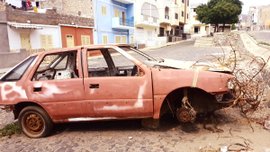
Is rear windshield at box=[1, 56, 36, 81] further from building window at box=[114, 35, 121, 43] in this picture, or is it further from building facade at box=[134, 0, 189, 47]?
building facade at box=[134, 0, 189, 47]

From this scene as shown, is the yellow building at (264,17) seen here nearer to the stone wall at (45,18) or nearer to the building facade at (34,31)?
the stone wall at (45,18)

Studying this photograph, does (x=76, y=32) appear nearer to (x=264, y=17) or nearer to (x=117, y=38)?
(x=117, y=38)

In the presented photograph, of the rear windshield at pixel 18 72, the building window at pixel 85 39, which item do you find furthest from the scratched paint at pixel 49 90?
the building window at pixel 85 39

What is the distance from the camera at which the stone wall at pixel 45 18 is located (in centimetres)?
1841

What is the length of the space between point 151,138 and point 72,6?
24732 mm

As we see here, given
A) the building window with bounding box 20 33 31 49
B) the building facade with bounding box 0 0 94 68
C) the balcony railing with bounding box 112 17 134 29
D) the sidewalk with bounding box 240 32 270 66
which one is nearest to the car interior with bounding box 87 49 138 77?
the sidewalk with bounding box 240 32 270 66

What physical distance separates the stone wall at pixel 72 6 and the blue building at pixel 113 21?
2.79ft

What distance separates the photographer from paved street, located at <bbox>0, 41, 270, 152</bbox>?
398 centimetres

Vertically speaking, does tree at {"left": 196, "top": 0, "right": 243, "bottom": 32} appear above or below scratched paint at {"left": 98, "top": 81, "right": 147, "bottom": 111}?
above

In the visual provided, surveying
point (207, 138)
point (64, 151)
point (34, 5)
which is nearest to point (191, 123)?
point (207, 138)

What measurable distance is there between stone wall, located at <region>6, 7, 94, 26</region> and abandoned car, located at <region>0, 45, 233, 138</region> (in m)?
15.8

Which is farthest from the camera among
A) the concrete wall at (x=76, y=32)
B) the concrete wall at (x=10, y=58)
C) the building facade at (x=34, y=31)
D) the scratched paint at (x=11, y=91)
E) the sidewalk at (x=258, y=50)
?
the concrete wall at (x=76, y=32)

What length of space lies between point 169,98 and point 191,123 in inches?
29.0

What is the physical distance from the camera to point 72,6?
2642 centimetres
